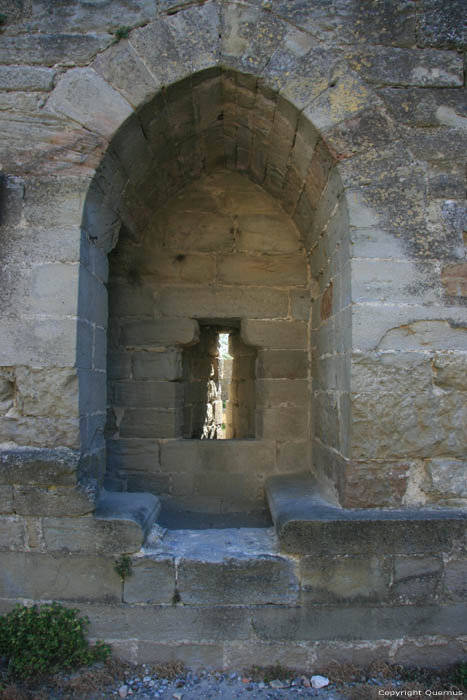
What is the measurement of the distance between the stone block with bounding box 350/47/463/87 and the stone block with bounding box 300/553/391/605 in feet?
8.45

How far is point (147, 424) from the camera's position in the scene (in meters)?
3.62

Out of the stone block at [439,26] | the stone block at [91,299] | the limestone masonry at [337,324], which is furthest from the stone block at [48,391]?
the stone block at [439,26]

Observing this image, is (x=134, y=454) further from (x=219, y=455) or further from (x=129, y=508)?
(x=129, y=508)

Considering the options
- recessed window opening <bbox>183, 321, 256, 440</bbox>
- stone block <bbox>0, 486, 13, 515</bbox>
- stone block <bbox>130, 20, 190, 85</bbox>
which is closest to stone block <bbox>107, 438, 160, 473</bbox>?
recessed window opening <bbox>183, 321, 256, 440</bbox>

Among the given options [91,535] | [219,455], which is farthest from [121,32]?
[219,455]

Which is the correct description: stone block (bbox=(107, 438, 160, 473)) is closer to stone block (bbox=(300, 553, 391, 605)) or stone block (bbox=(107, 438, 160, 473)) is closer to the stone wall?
the stone wall

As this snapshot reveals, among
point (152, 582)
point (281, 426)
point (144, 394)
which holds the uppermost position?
point (144, 394)

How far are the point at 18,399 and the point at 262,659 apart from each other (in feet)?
6.17

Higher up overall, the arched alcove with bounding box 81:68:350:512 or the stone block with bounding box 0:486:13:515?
Result: the arched alcove with bounding box 81:68:350:512

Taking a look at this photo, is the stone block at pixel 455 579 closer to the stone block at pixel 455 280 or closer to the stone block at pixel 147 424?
the stone block at pixel 455 280

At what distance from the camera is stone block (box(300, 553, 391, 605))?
2451 millimetres

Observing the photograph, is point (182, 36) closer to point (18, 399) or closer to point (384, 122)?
point (384, 122)

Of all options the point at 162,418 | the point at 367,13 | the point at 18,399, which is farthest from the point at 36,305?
the point at 367,13

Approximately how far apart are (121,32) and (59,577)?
2.94 meters
